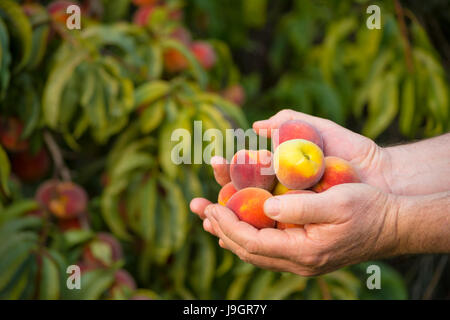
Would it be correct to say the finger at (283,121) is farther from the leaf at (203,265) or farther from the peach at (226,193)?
the leaf at (203,265)

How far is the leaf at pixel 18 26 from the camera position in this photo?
1.16 metres

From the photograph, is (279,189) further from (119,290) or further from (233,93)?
(233,93)

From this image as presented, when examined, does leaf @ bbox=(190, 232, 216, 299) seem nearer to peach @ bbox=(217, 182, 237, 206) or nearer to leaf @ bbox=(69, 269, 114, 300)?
leaf @ bbox=(69, 269, 114, 300)

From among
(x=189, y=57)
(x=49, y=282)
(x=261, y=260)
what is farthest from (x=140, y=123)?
(x=261, y=260)

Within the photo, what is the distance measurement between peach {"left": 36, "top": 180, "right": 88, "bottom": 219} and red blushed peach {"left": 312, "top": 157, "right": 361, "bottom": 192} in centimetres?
73

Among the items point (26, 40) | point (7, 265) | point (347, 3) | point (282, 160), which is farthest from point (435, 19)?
point (7, 265)

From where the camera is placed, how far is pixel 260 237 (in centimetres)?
85

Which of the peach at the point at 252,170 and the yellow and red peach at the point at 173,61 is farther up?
the yellow and red peach at the point at 173,61

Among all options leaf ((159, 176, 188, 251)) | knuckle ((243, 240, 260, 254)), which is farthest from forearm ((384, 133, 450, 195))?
leaf ((159, 176, 188, 251))

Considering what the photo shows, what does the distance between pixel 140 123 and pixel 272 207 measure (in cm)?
56

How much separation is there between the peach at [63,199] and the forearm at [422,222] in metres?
0.85

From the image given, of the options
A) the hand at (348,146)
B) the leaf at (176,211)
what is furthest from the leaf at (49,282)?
the hand at (348,146)

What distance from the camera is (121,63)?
136 cm
